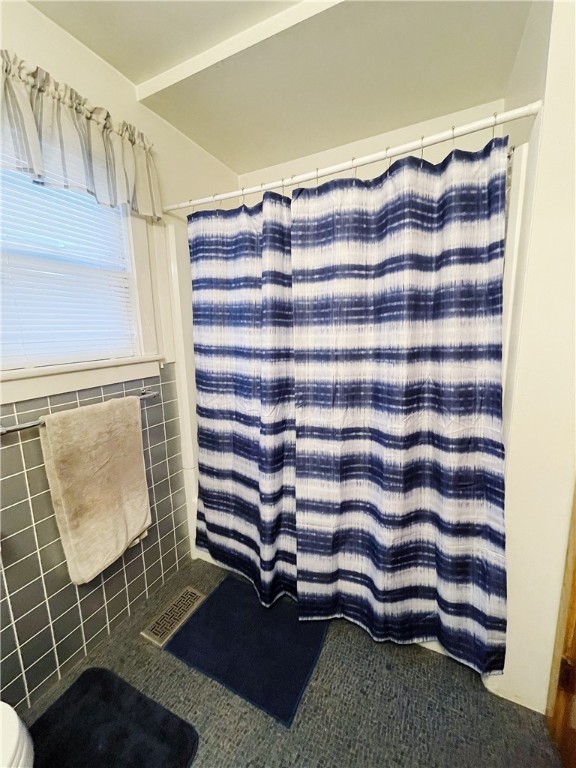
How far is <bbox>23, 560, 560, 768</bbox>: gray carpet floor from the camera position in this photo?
3.16 feet

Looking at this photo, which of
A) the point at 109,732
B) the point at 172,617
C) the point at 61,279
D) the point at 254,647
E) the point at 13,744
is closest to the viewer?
the point at 13,744

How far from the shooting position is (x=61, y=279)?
113cm

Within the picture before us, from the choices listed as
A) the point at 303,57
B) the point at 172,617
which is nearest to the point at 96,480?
the point at 172,617

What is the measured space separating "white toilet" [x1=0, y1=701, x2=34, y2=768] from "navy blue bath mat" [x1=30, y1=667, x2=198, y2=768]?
37cm

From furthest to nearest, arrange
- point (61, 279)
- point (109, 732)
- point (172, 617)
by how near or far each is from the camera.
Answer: point (172, 617), point (61, 279), point (109, 732)

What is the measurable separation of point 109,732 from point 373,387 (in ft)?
5.06

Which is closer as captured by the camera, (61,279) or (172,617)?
(61,279)

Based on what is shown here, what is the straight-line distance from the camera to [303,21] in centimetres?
102

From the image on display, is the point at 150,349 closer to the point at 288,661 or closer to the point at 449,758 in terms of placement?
the point at 288,661

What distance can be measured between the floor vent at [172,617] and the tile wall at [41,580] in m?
0.15

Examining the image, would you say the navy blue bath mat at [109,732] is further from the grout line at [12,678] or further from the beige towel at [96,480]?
the beige towel at [96,480]

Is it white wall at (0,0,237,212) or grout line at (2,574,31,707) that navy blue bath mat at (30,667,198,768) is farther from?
white wall at (0,0,237,212)

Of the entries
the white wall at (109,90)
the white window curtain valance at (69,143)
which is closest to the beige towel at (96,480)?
the white window curtain valance at (69,143)

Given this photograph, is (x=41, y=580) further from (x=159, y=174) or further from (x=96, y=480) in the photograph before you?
(x=159, y=174)
